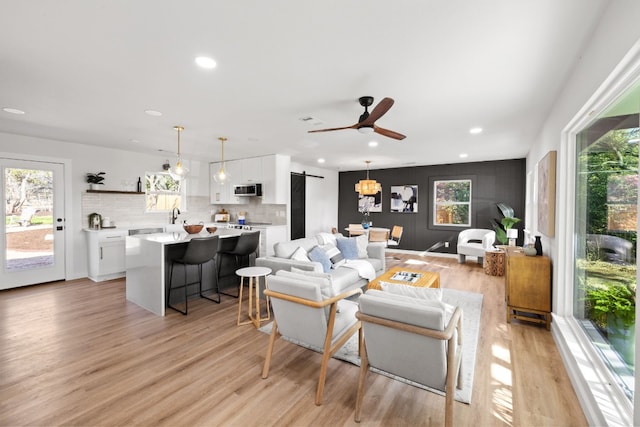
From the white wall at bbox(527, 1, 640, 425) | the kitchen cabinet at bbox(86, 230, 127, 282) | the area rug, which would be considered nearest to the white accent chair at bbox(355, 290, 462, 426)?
the area rug

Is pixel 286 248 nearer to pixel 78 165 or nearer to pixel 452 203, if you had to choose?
pixel 78 165

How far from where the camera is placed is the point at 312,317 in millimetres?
2252

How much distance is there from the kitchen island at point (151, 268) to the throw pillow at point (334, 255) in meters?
1.50

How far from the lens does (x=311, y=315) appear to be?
225 cm

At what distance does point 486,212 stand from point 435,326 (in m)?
6.63

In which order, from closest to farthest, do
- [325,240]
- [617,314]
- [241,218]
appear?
[617,314], [325,240], [241,218]

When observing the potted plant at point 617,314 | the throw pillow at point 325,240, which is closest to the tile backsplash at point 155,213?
the throw pillow at point 325,240

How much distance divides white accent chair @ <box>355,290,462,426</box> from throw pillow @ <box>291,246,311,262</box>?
81.3 inches

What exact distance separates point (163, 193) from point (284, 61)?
5.57 meters

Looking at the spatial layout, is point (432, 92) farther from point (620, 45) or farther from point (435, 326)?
point (435, 326)

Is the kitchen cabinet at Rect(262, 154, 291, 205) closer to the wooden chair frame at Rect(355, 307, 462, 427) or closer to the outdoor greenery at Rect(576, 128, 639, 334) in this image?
the wooden chair frame at Rect(355, 307, 462, 427)

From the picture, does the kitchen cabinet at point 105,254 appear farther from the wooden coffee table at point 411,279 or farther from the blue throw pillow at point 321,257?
the wooden coffee table at point 411,279

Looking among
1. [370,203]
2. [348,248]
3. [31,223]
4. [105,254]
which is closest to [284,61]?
[348,248]

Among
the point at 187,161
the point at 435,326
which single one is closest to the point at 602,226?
the point at 435,326
